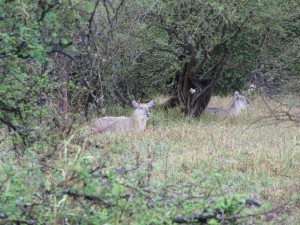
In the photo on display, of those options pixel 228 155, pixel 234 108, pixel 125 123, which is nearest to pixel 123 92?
pixel 234 108

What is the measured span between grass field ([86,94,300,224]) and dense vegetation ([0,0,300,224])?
0.06m

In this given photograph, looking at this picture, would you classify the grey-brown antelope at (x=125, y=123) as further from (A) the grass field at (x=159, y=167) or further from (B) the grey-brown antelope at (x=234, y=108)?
(B) the grey-brown antelope at (x=234, y=108)

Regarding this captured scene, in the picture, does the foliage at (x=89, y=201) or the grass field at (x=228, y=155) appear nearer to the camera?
the foliage at (x=89, y=201)

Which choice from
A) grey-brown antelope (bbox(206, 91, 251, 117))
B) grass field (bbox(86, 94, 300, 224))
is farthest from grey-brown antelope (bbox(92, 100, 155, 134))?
grey-brown antelope (bbox(206, 91, 251, 117))

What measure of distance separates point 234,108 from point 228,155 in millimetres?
6842

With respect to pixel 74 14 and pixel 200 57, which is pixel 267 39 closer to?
pixel 200 57

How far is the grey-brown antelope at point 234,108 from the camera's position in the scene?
15.5 metres

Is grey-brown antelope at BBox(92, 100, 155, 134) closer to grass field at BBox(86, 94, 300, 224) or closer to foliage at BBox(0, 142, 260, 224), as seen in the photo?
grass field at BBox(86, 94, 300, 224)

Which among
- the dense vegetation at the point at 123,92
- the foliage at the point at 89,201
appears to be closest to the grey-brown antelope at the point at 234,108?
the dense vegetation at the point at 123,92

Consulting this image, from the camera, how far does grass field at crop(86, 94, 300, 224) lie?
23.0ft

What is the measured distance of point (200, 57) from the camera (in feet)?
48.6

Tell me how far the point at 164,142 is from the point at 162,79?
4.59m

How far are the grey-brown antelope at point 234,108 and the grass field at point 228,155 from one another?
6.50ft

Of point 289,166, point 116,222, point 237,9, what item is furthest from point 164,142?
point 116,222
